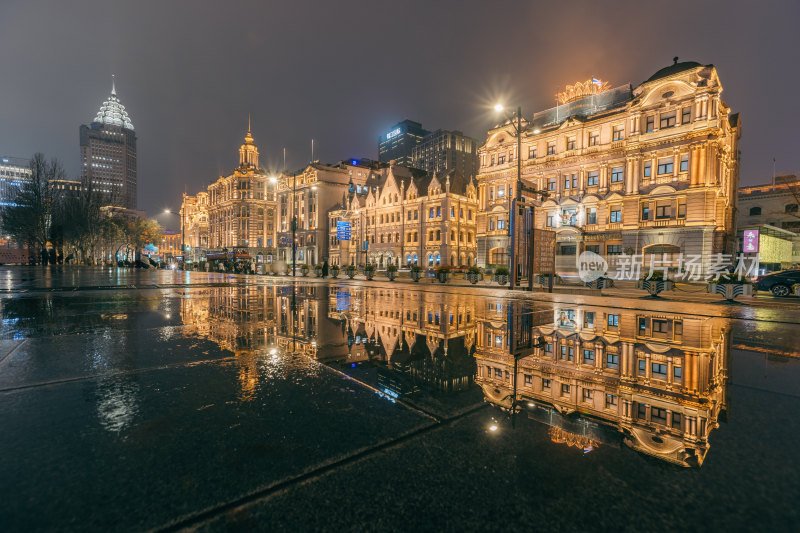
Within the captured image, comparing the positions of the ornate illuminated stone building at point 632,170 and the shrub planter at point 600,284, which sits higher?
the ornate illuminated stone building at point 632,170

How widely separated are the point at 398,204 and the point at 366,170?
25.2 metres

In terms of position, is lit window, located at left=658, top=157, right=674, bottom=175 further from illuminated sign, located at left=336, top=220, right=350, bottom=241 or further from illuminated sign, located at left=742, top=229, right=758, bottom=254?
illuminated sign, located at left=336, top=220, right=350, bottom=241

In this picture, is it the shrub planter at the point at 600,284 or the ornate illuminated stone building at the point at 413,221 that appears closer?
the shrub planter at the point at 600,284

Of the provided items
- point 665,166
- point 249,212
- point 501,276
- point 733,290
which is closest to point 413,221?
point 501,276

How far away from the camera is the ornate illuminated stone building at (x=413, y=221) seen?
177 ft

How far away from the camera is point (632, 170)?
35438 mm

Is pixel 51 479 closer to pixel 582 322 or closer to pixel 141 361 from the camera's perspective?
pixel 141 361

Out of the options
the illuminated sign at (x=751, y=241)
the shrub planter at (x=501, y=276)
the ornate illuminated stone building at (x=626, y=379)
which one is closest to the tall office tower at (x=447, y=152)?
the illuminated sign at (x=751, y=241)

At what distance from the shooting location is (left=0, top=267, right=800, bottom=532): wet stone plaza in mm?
1762

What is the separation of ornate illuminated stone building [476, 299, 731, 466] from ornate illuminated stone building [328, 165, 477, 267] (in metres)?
46.6

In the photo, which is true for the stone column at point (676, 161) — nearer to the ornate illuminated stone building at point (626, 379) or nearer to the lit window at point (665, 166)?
the lit window at point (665, 166)

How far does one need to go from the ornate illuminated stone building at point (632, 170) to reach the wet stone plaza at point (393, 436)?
34342 mm

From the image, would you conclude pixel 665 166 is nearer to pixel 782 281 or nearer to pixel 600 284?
pixel 782 281

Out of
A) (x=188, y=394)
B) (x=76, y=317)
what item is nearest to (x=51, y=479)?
(x=188, y=394)
